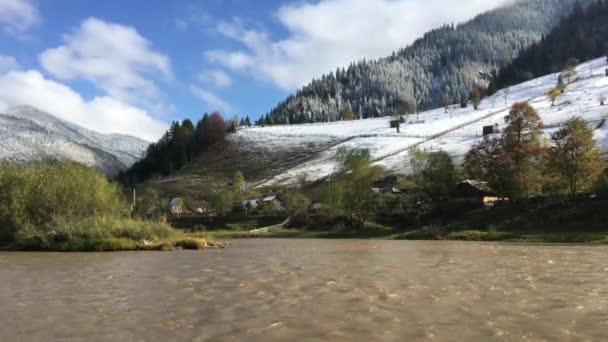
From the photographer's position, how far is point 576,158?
64688 mm

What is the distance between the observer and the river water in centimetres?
1088

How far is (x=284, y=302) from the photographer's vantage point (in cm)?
1467

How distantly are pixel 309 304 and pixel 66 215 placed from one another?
3903cm

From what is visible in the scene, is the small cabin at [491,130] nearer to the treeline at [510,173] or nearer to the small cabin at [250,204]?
the treeline at [510,173]

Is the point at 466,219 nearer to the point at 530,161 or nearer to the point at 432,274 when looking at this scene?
the point at 530,161

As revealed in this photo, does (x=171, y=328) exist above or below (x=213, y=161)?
below

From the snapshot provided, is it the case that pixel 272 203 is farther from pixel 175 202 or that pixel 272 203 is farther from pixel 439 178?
pixel 439 178

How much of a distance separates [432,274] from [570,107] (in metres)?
186

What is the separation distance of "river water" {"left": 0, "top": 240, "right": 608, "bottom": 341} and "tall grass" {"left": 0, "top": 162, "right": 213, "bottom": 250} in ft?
58.0

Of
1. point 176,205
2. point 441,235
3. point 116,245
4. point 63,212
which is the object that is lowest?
point 441,235

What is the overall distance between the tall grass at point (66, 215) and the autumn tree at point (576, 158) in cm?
4531

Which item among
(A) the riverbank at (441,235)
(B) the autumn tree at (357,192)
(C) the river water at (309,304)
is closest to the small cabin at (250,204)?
(B) the autumn tree at (357,192)

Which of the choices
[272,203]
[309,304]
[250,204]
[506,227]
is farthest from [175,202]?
[309,304]

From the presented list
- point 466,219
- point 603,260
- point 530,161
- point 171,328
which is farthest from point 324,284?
point 530,161
